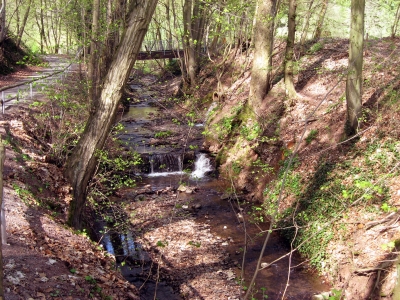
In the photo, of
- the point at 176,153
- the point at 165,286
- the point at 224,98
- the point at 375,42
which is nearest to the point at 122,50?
the point at 165,286

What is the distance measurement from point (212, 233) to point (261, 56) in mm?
7802

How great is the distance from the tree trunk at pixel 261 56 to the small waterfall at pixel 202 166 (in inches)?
119

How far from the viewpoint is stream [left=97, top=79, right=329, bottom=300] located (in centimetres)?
811

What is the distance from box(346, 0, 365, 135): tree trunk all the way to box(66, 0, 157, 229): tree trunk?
575 cm

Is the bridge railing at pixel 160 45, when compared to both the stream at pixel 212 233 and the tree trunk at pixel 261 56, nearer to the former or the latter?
the tree trunk at pixel 261 56

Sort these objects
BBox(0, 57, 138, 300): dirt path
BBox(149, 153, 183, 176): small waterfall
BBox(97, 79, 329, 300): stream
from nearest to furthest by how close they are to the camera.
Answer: BBox(0, 57, 138, 300): dirt path → BBox(97, 79, 329, 300): stream → BBox(149, 153, 183, 176): small waterfall

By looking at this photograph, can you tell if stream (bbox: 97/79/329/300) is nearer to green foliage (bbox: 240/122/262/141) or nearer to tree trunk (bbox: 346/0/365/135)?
green foliage (bbox: 240/122/262/141)

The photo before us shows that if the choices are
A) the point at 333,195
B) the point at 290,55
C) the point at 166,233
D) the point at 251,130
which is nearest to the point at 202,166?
the point at 251,130

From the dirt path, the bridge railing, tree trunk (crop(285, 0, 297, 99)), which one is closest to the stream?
the dirt path

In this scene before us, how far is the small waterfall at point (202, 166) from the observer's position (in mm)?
15383

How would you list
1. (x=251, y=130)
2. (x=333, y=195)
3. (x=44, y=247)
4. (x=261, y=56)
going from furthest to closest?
1. (x=261, y=56)
2. (x=251, y=130)
3. (x=333, y=195)
4. (x=44, y=247)

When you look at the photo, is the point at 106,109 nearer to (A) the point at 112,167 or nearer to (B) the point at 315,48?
(A) the point at 112,167

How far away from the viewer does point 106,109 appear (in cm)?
700

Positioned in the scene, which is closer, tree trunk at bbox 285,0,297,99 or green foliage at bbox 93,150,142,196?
green foliage at bbox 93,150,142,196
